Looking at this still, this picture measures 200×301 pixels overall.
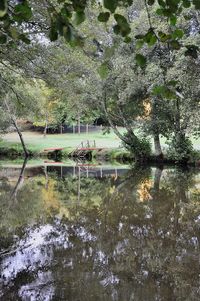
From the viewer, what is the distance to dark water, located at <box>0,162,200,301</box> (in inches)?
237

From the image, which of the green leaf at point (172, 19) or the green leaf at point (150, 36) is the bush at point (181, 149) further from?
the green leaf at point (150, 36)

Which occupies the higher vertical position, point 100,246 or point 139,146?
point 139,146

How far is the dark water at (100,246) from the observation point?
6020 mm

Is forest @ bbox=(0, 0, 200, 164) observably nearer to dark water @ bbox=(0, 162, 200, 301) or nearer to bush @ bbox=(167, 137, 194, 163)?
bush @ bbox=(167, 137, 194, 163)

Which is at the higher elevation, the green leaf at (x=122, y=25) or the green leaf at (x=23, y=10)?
the green leaf at (x=23, y=10)

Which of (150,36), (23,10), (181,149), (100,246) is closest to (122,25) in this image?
(150,36)

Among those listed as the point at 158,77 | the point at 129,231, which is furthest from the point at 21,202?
the point at 158,77

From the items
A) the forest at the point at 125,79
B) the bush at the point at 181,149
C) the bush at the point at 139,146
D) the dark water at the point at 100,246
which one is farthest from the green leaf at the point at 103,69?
the bush at the point at 139,146

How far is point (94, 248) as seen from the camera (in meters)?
8.13

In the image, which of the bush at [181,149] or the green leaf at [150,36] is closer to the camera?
the green leaf at [150,36]

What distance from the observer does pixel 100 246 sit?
829 centimetres

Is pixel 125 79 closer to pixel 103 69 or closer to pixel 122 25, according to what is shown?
pixel 103 69

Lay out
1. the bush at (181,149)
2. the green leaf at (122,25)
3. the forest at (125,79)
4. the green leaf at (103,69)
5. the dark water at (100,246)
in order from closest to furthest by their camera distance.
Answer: the green leaf at (122,25), the green leaf at (103,69), the dark water at (100,246), the forest at (125,79), the bush at (181,149)

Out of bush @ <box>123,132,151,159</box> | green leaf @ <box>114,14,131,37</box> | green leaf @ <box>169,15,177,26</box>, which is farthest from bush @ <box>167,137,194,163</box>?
green leaf @ <box>114,14,131,37</box>
